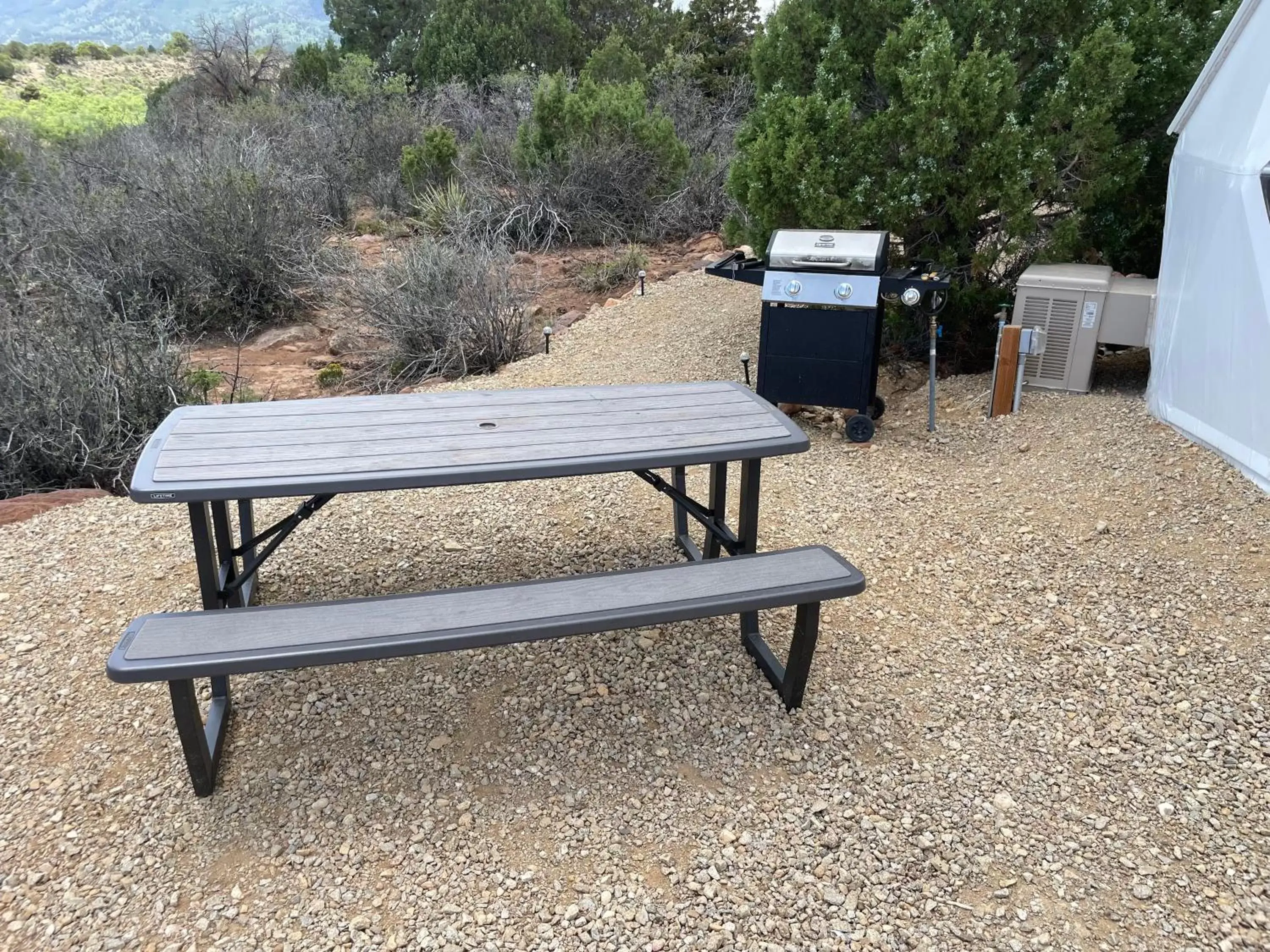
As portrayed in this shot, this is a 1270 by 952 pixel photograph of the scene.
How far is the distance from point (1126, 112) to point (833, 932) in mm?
5060

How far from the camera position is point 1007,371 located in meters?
4.71

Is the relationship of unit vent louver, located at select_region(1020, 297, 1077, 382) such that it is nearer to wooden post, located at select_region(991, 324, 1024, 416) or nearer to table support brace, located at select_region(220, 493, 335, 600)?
wooden post, located at select_region(991, 324, 1024, 416)

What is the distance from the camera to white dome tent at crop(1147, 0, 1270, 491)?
140 inches

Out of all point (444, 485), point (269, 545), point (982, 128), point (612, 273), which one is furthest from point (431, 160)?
point (444, 485)

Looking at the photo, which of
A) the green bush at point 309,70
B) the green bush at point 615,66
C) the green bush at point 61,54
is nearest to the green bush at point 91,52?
the green bush at point 61,54

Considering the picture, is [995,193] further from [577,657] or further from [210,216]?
[210,216]

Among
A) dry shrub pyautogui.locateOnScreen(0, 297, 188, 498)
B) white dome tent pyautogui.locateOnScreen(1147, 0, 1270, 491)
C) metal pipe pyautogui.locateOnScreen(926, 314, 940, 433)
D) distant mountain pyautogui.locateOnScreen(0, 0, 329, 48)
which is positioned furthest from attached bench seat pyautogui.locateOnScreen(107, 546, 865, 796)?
distant mountain pyautogui.locateOnScreen(0, 0, 329, 48)

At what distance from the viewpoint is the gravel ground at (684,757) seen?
199 centimetres

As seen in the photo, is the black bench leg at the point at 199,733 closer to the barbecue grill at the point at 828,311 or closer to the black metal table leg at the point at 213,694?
the black metal table leg at the point at 213,694

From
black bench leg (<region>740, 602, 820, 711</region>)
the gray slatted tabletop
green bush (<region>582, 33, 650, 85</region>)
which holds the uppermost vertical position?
green bush (<region>582, 33, 650, 85</region>)

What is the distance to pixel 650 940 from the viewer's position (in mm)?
1928

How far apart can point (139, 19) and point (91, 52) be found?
101ft

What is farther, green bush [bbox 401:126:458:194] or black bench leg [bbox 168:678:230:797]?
green bush [bbox 401:126:458:194]

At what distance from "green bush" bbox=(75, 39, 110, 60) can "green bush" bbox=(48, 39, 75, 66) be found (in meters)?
0.27
